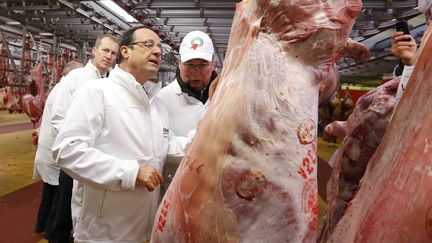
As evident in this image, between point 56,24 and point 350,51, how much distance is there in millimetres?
6842

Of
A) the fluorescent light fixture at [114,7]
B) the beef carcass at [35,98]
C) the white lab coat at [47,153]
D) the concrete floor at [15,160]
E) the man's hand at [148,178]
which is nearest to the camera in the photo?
the man's hand at [148,178]

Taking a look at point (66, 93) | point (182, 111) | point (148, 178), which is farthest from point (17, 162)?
point (148, 178)

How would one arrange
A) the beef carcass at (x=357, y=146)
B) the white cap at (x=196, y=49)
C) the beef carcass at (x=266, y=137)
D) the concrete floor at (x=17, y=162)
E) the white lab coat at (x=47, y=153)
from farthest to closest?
the concrete floor at (x=17, y=162), the white lab coat at (x=47, y=153), the white cap at (x=196, y=49), the beef carcass at (x=357, y=146), the beef carcass at (x=266, y=137)

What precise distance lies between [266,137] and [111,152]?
1.38m

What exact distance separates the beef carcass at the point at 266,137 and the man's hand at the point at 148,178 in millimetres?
919

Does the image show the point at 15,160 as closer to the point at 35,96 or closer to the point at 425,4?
the point at 35,96

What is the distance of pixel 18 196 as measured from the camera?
549 cm

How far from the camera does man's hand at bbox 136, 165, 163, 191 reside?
179 cm

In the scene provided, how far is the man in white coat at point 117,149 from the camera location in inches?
72.4

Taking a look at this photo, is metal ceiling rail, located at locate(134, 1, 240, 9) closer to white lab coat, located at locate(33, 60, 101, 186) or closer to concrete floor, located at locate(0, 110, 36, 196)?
white lab coat, located at locate(33, 60, 101, 186)

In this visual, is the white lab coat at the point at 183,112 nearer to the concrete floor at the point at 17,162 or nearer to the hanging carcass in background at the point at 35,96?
the concrete floor at the point at 17,162

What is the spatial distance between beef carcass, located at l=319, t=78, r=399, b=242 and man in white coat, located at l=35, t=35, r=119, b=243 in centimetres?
263

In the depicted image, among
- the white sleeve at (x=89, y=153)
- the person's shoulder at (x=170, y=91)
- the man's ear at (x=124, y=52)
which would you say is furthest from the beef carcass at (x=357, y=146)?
the person's shoulder at (x=170, y=91)

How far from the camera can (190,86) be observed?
2.76 metres
